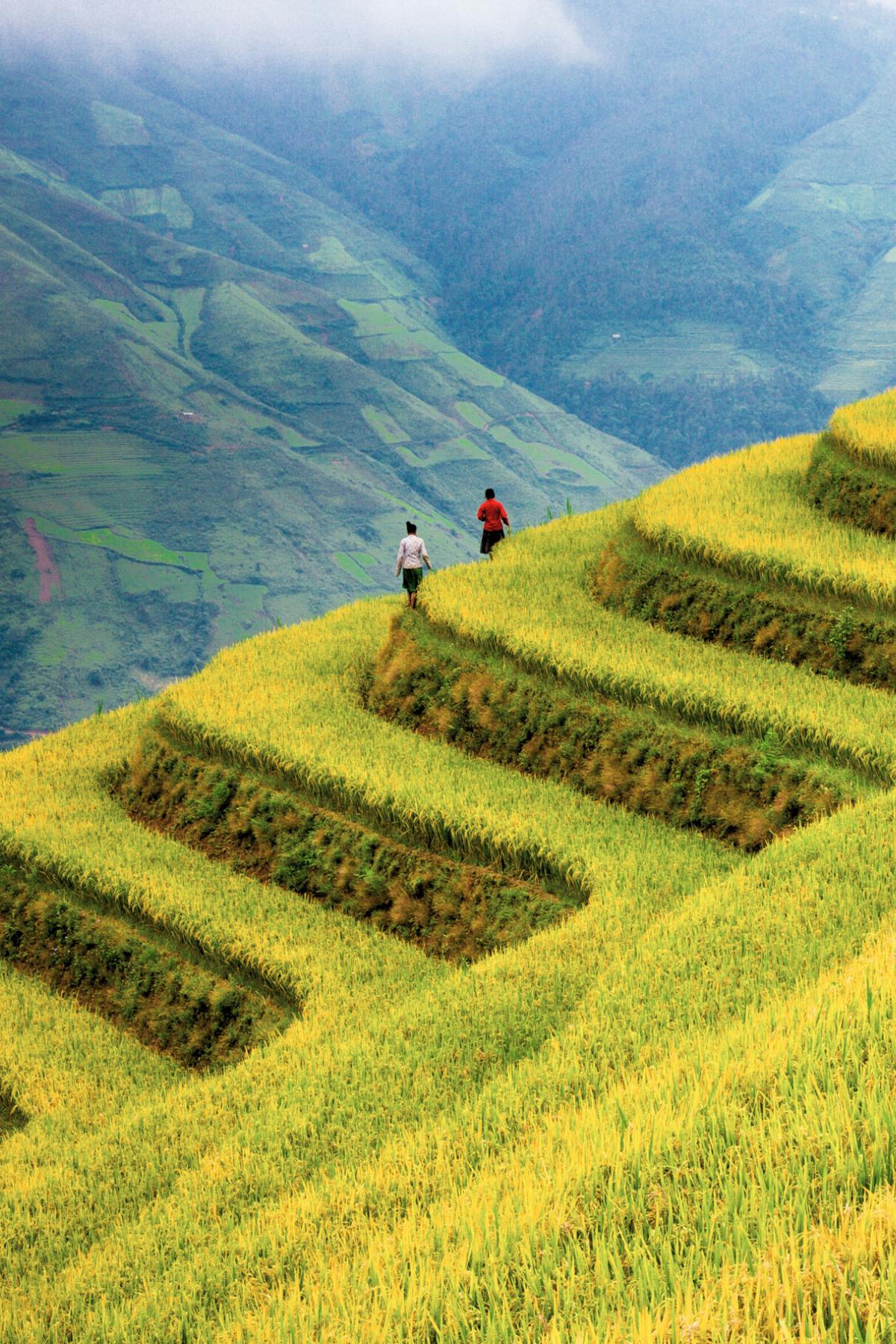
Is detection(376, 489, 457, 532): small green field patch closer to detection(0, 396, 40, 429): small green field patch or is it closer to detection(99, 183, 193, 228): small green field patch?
detection(0, 396, 40, 429): small green field patch

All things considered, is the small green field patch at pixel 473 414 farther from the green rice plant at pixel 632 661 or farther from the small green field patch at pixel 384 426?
the green rice plant at pixel 632 661

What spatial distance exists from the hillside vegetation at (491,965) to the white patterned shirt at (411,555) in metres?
0.59

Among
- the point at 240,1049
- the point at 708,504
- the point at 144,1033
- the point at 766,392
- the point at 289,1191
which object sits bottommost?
the point at 766,392

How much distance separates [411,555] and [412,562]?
0.29 feet

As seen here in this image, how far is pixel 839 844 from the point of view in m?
7.75

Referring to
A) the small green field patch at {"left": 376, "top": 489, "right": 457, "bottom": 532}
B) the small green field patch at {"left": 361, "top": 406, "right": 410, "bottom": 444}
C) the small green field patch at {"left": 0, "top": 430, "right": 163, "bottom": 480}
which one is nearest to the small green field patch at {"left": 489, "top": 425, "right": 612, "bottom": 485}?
the small green field patch at {"left": 361, "top": 406, "right": 410, "bottom": 444}

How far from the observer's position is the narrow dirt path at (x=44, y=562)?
102m

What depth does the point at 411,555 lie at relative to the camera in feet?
45.5

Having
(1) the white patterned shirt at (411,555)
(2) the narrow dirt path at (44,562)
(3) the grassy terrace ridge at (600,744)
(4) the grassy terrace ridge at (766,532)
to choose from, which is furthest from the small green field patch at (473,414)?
(3) the grassy terrace ridge at (600,744)

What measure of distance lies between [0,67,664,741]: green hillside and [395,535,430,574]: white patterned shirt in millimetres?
74023

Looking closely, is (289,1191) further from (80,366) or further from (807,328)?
(807,328)

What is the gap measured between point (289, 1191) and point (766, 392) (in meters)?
163

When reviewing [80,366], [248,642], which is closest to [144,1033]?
[248,642]

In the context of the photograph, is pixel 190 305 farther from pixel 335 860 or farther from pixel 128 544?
pixel 335 860
